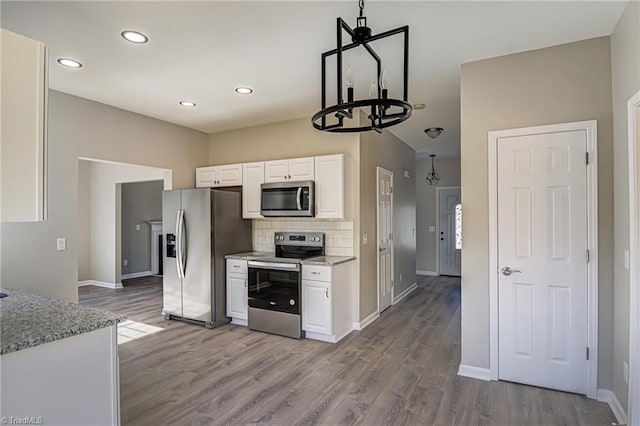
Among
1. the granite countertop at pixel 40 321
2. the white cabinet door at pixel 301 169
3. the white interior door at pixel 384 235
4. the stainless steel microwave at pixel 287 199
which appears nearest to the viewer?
the granite countertop at pixel 40 321

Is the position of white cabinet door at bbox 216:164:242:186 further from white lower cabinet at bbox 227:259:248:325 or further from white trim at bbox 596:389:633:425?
white trim at bbox 596:389:633:425

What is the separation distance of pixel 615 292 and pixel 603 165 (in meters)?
0.94

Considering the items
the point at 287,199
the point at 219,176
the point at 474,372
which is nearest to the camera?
the point at 474,372

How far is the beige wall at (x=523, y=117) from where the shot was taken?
2.60 metres

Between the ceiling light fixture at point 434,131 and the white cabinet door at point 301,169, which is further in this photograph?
the ceiling light fixture at point 434,131

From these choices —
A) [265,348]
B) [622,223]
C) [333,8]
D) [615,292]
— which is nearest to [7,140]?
[333,8]

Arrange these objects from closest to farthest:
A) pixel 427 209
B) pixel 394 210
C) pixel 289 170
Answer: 1. pixel 289 170
2. pixel 394 210
3. pixel 427 209

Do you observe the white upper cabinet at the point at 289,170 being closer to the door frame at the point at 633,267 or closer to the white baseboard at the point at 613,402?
the door frame at the point at 633,267

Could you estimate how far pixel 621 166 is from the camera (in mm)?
2406

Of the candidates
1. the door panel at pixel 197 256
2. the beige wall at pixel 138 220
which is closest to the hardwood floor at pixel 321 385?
the door panel at pixel 197 256

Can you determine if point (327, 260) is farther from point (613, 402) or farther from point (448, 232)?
point (448, 232)

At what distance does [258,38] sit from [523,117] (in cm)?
224

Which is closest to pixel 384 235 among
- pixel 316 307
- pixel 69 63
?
pixel 316 307

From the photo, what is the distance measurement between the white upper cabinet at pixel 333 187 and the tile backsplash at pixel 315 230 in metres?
0.29
